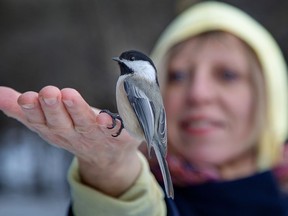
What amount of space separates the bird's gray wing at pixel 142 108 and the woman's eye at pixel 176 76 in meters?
0.41

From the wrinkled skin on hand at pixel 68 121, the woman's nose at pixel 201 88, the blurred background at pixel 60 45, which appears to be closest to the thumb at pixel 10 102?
the wrinkled skin on hand at pixel 68 121

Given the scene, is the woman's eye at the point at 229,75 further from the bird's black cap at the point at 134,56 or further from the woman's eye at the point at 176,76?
the bird's black cap at the point at 134,56

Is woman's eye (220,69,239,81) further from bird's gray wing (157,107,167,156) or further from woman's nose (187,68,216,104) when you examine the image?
bird's gray wing (157,107,167,156)

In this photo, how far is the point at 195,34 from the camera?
83 cm

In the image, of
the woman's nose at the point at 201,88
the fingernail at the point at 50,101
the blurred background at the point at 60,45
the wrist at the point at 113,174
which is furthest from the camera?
the blurred background at the point at 60,45

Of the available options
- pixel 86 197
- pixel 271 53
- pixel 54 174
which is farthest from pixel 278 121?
pixel 54 174

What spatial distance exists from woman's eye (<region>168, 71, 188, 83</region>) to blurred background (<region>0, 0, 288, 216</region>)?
1.96 feet

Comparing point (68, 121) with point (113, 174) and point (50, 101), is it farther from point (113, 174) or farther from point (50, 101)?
point (113, 174)

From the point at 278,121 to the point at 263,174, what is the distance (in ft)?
0.51

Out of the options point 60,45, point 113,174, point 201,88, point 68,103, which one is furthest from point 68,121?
Answer: point 60,45

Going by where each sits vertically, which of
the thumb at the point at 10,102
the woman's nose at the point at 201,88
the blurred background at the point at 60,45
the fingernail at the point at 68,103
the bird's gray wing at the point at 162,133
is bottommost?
the blurred background at the point at 60,45

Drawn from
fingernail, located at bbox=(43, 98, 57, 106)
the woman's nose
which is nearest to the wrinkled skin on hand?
fingernail, located at bbox=(43, 98, 57, 106)

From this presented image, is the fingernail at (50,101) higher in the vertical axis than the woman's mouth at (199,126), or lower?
higher

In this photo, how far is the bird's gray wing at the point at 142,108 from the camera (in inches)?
15.2
